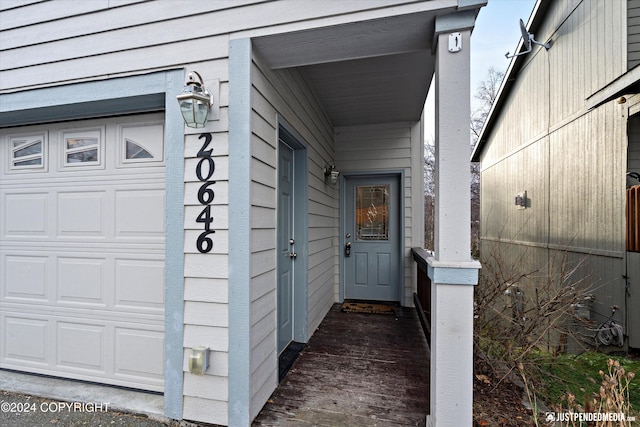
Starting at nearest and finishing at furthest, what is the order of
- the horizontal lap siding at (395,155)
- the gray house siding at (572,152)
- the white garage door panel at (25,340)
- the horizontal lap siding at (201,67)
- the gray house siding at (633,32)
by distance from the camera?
the horizontal lap siding at (201,67) < the white garage door panel at (25,340) < the gray house siding at (633,32) < the gray house siding at (572,152) < the horizontal lap siding at (395,155)

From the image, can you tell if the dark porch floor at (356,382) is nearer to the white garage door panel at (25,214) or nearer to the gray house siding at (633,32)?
the white garage door panel at (25,214)

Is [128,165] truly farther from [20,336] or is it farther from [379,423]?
[379,423]

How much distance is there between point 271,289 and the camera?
89.7 inches

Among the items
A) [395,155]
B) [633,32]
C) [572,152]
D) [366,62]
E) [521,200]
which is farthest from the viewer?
[521,200]

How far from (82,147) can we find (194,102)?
1.22 m

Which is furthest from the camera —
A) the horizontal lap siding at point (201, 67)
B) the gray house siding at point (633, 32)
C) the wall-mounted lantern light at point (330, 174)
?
the wall-mounted lantern light at point (330, 174)

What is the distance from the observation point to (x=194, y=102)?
6.01 feet

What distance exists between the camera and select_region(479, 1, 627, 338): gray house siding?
12.1 feet

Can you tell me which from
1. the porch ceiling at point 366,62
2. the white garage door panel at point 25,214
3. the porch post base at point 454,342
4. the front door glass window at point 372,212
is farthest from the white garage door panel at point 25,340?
the front door glass window at point 372,212

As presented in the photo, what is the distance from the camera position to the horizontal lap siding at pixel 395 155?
4.44 metres

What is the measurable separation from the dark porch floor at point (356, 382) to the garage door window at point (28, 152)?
2.57 m

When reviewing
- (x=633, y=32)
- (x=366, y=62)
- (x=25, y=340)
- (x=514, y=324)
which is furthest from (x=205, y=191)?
(x=633, y=32)

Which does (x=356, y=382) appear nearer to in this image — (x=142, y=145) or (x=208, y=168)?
(x=208, y=168)

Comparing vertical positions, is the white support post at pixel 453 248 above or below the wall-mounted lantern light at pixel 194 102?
below
